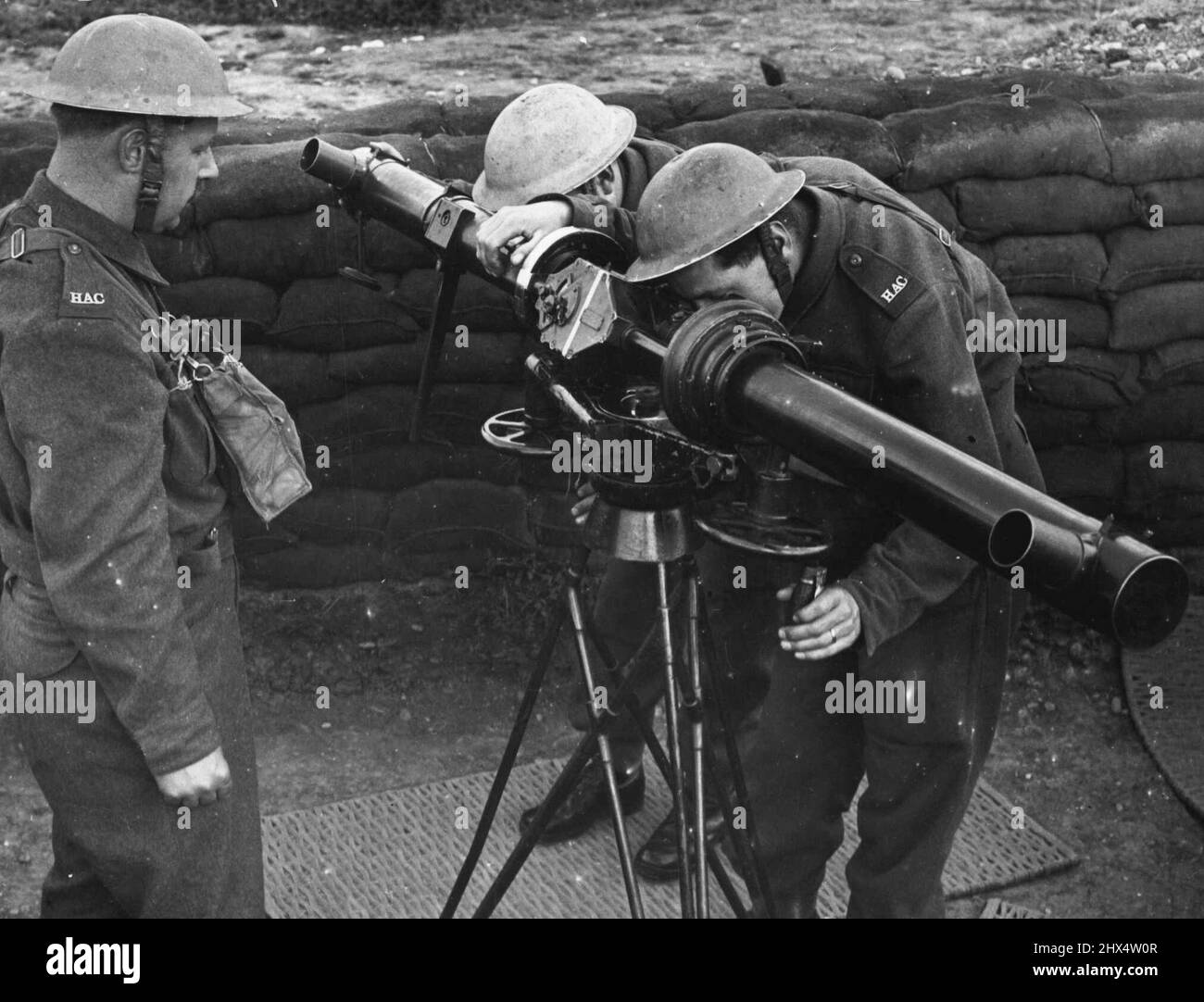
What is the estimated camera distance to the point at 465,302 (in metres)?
4.22

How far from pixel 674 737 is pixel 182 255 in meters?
2.21

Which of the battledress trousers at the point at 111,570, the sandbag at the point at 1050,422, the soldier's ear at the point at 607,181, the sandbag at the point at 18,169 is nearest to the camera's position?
the battledress trousers at the point at 111,570

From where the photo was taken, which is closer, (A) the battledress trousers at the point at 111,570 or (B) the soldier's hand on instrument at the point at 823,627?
(A) the battledress trousers at the point at 111,570

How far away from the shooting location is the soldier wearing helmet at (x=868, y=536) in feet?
8.21

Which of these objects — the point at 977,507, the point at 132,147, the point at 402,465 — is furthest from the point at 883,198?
the point at 402,465

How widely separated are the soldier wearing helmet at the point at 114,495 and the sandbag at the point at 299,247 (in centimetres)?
162

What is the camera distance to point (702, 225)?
2441 millimetres

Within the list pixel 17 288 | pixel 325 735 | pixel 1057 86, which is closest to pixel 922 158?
pixel 1057 86

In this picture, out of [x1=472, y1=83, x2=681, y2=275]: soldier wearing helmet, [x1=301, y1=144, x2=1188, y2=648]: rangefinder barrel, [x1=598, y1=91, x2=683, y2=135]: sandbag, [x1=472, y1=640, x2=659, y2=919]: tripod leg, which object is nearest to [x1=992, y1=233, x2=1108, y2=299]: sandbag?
[x1=598, y1=91, x2=683, y2=135]: sandbag

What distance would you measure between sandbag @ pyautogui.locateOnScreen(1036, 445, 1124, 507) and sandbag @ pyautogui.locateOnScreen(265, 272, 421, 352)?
6.44 feet

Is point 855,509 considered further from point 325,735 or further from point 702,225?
point 325,735

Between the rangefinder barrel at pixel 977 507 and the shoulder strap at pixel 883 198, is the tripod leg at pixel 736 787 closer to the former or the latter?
the rangefinder barrel at pixel 977 507

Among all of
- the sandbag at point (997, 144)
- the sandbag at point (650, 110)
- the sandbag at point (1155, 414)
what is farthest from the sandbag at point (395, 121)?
the sandbag at point (1155, 414)

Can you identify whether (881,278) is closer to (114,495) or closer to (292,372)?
(114,495)
